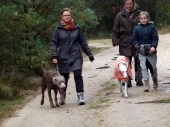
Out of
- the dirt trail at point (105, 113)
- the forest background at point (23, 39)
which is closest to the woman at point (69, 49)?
the dirt trail at point (105, 113)

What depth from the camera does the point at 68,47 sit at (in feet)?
34.4

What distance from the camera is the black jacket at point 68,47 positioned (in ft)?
34.3

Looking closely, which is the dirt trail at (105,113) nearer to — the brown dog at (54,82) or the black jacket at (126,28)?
the brown dog at (54,82)

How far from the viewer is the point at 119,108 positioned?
30.4ft

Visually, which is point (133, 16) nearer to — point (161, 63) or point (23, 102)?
point (23, 102)

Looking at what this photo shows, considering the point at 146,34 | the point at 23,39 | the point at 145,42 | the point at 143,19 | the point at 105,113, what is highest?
the point at 143,19

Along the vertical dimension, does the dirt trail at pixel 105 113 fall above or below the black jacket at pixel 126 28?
below

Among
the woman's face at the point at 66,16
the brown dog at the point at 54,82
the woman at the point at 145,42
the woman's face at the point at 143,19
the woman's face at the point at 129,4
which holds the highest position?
the woman's face at the point at 129,4

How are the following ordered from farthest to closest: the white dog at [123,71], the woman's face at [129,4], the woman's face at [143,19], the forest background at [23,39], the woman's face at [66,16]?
the forest background at [23,39]
the woman's face at [129,4]
the woman's face at [143,19]
the white dog at [123,71]
the woman's face at [66,16]

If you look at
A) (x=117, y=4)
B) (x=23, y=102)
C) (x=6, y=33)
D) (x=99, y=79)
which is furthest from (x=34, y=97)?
(x=117, y=4)

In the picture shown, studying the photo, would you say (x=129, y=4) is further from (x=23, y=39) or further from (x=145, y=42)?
(x=23, y=39)

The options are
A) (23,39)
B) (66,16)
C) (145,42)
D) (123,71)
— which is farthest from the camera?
(23,39)

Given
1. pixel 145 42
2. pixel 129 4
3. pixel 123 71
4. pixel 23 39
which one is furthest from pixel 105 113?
pixel 23 39

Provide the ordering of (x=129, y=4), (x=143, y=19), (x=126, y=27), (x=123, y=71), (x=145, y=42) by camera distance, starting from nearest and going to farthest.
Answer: (x=123, y=71)
(x=143, y=19)
(x=145, y=42)
(x=129, y=4)
(x=126, y=27)
